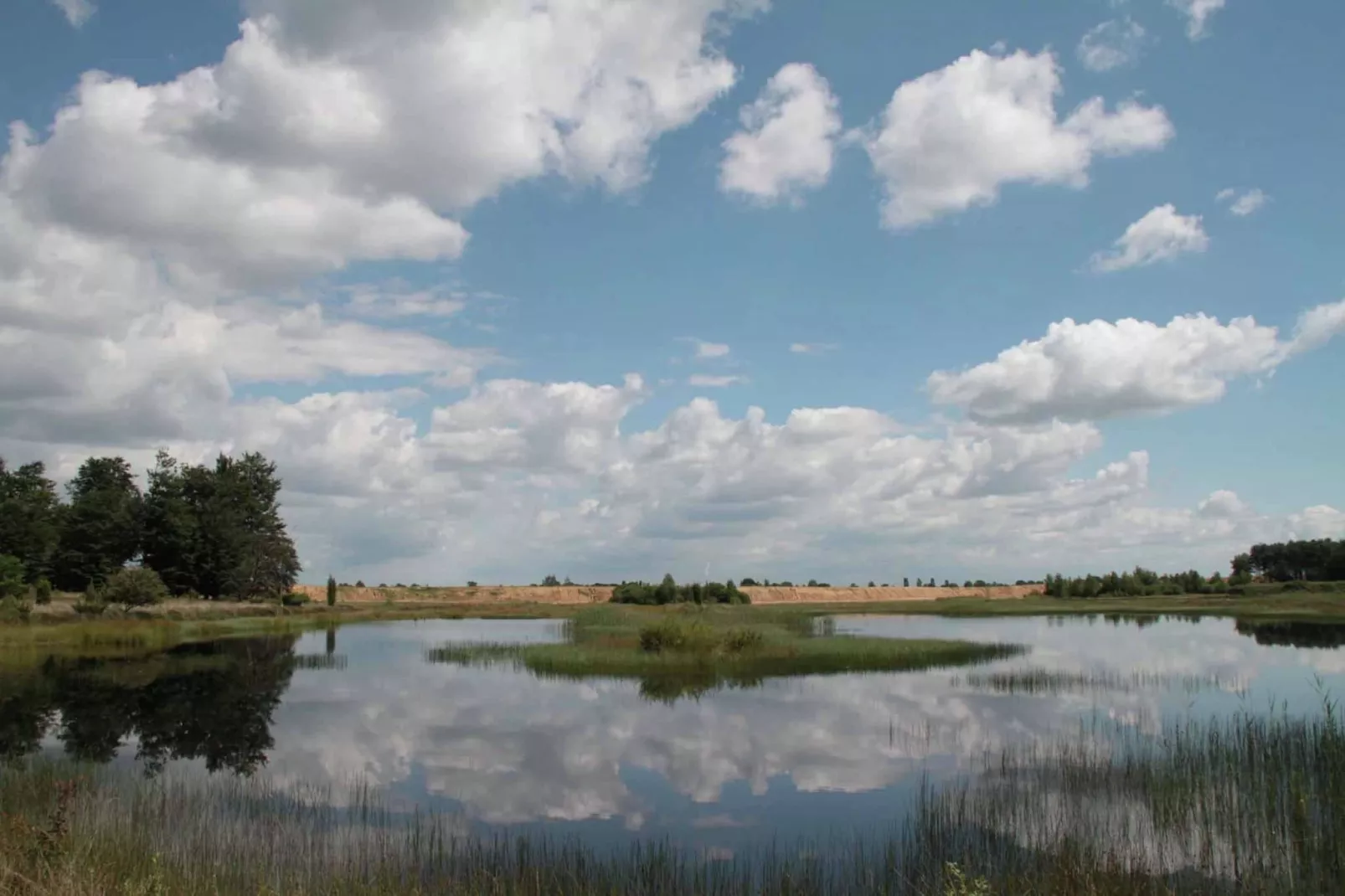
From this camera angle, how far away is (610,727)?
77.7 ft

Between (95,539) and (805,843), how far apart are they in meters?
77.5

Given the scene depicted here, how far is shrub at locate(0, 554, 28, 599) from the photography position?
53.9 metres

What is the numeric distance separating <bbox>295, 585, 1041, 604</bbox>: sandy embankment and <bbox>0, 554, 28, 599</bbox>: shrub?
141ft

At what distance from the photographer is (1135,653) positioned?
136ft

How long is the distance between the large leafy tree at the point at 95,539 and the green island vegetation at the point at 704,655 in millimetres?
41765

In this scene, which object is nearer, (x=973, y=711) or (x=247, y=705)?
(x=973, y=711)

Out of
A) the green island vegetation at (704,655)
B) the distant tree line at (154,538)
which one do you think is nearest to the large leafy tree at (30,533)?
the distant tree line at (154,538)

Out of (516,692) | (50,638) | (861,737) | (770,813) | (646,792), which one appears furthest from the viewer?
(50,638)

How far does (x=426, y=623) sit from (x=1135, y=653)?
5163cm

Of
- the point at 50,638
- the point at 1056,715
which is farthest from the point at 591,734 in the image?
the point at 50,638

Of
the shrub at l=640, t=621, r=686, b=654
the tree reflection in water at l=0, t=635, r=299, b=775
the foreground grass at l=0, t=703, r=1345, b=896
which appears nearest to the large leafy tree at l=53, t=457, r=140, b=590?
the tree reflection in water at l=0, t=635, r=299, b=775

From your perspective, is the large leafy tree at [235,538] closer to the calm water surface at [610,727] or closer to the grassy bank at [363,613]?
the grassy bank at [363,613]

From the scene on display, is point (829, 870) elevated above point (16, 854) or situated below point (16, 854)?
below

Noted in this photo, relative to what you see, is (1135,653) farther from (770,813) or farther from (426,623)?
(426,623)
